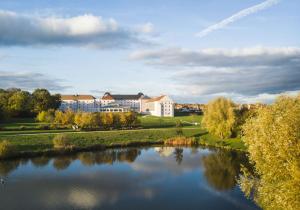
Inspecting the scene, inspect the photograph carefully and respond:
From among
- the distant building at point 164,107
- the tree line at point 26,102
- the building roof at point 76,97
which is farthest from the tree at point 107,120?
the building roof at point 76,97

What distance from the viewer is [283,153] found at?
17562mm

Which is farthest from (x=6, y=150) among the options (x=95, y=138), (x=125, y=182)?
(x=125, y=182)

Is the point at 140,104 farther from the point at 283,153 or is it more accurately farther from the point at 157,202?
the point at 283,153

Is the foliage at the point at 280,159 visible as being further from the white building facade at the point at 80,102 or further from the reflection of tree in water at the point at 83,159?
the white building facade at the point at 80,102

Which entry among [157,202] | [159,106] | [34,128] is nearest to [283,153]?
[157,202]

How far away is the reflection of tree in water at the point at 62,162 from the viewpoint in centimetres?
4428

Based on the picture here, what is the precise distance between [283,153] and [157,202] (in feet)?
48.1

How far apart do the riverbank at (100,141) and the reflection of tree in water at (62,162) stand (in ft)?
12.9

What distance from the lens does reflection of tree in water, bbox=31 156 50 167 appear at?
150ft

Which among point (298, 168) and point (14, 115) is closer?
point (298, 168)

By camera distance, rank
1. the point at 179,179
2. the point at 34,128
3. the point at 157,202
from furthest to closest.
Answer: the point at 34,128 < the point at 179,179 < the point at 157,202

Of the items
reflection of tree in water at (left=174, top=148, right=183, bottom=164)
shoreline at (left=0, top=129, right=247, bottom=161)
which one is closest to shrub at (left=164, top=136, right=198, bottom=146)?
shoreline at (left=0, top=129, right=247, bottom=161)

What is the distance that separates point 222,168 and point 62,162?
20.4 meters

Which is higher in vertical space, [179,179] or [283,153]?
[283,153]
